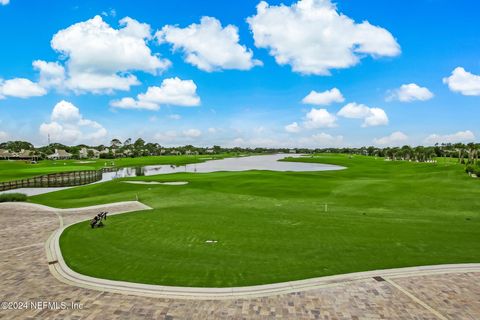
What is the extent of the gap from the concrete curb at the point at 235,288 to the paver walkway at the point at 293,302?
9.4 inches

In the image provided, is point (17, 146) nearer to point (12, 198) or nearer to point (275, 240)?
point (12, 198)

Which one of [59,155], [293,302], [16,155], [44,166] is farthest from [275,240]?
[59,155]

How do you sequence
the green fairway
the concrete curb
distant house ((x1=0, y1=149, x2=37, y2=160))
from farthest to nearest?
distant house ((x1=0, y1=149, x2=37, y2=160)) → the green fairway → the concrete curb

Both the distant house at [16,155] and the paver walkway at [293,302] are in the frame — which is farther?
the distant house at [16,155]

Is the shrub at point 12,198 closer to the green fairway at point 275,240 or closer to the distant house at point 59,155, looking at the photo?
the green fairway at point 275,240

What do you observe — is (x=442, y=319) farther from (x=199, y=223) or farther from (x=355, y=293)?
(x=199, y=223)

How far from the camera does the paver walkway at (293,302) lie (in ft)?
29.0

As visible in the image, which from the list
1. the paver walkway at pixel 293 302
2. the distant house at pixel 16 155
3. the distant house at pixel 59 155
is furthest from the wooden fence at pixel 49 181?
the distant house at pixel 59 155

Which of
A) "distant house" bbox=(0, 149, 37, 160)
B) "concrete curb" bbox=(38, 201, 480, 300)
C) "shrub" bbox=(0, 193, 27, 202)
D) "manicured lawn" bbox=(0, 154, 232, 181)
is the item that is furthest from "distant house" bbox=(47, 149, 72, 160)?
"concrete curb" bbox=(38, 201, 480, 300)

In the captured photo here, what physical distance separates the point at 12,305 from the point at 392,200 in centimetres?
2934

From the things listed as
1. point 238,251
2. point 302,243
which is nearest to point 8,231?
point 238,251

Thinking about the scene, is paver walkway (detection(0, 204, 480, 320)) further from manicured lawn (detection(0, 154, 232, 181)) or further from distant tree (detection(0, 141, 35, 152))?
distant tree (detection(0, 141, 35, 152))

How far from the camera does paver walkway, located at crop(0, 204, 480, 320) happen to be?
29.0ft

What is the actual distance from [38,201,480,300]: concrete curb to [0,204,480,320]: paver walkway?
0.78 feet
